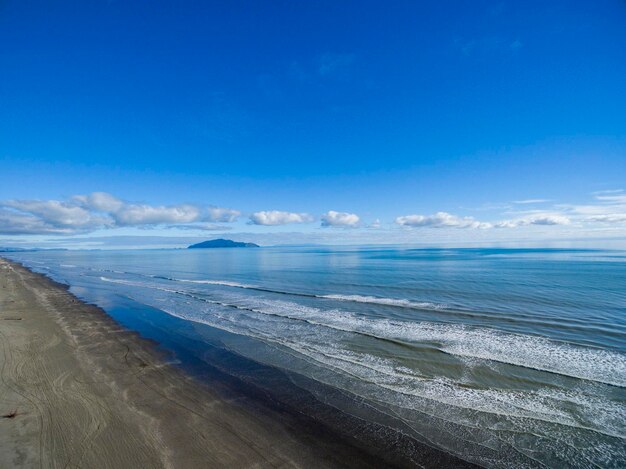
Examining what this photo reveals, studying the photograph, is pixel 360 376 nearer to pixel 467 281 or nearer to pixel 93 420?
pixel 93 420

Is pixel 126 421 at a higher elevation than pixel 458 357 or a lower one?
higher

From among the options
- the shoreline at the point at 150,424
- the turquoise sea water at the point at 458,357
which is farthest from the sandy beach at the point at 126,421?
the turquoise sea water at the point at 458,357

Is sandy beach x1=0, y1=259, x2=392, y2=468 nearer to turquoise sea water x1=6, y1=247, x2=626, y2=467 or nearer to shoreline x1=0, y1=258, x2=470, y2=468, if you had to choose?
shoreline x1=0, y1=258, x2=470, y2=468

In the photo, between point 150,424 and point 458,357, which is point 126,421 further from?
point 458,357

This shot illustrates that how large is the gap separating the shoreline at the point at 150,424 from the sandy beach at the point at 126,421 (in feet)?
0.08

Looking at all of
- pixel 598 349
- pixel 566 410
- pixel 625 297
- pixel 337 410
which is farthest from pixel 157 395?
pixel 625 297

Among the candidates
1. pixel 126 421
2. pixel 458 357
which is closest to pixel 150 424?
pixel 126 421

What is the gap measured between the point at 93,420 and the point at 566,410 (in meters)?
13.9

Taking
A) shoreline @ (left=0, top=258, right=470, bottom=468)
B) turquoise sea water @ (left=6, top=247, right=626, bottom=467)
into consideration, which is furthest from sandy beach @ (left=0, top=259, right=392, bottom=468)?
Answer: turquoise sea water @ (left=6, top=247, right=626, bottom=467)

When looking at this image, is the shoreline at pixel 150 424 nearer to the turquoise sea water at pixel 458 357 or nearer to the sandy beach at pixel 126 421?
the sandy beach at pixel 126 421

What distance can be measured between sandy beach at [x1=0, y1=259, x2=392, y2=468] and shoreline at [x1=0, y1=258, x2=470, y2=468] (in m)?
0.02

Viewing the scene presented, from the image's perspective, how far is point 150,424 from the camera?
8133 mm

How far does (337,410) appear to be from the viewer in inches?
354

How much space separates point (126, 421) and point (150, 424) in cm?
76
